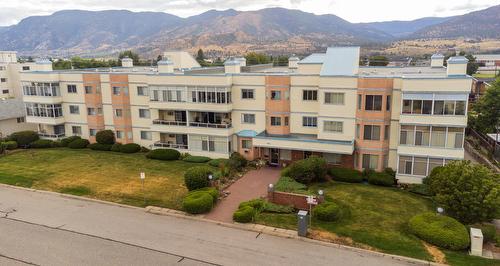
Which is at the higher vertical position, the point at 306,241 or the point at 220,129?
the point at 220,129

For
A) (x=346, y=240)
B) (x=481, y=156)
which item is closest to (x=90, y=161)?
(x=346, y=240)

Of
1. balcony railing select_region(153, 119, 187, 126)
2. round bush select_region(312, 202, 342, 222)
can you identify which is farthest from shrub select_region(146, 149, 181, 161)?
round bush select_region(312, 202, 342, 222)

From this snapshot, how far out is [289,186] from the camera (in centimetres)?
2866

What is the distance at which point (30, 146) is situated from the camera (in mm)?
46688

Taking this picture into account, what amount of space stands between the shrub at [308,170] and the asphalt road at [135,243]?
946cm

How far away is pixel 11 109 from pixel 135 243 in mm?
40585

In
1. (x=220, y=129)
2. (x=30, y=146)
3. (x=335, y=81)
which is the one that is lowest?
(x=30, y=146)

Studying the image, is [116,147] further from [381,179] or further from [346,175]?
[381,179]

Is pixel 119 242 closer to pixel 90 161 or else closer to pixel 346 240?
pixel 346 240

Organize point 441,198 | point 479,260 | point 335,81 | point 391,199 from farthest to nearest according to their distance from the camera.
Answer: point 335,81, point 391,199, point 441,198, point 479,260

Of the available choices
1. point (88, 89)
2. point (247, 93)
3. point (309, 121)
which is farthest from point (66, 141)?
point (309, 121)

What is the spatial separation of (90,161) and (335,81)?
26.5 meters

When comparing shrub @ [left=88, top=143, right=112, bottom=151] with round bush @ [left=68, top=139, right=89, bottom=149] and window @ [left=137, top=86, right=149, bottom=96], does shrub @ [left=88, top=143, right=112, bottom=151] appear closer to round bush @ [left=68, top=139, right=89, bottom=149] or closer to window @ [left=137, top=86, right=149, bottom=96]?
round bush @ [left=68, top=139, right=89, bottom=149]

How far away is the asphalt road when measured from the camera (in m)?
19.3
